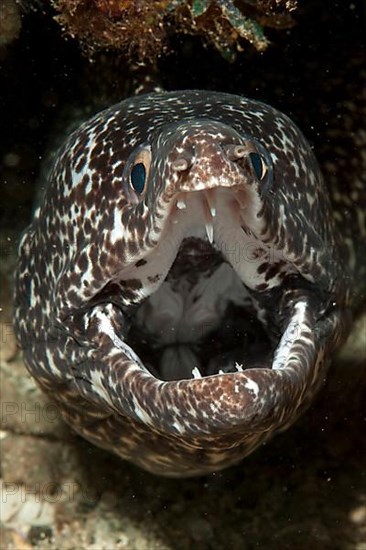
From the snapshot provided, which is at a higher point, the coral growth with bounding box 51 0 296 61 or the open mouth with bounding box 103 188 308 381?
the coral growth with bounding box 51 0 296 61

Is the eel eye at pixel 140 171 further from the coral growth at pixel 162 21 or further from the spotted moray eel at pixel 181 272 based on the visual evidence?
the coral growth at pixel 162 21

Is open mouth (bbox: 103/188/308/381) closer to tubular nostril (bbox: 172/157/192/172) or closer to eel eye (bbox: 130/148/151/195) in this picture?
eel eye (bbox: 130/148/151/195)

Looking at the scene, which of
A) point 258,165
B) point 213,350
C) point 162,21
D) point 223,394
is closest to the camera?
point 223,394

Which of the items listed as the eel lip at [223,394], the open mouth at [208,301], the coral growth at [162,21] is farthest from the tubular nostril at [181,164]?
the coral growth at [162,21]

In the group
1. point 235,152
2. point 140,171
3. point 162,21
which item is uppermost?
point 162,21

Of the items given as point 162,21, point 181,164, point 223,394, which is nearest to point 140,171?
point 181,164

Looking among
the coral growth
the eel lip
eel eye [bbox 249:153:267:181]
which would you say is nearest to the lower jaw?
the eel lip

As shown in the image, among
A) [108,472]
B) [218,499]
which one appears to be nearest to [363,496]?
[218,499]

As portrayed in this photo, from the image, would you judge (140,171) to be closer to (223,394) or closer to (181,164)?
(181,164)

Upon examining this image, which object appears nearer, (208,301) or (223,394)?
(223,394)
